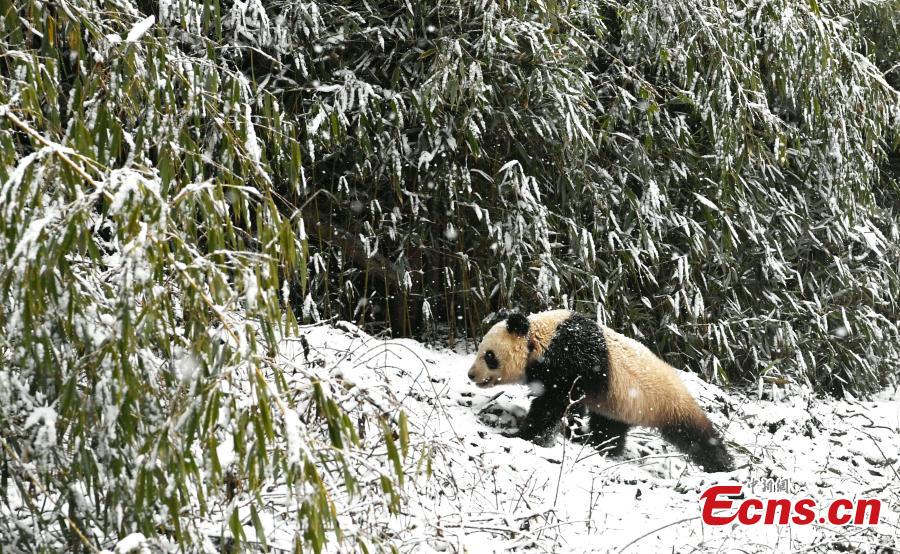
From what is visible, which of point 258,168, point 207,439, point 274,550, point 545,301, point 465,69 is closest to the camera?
point 207,439

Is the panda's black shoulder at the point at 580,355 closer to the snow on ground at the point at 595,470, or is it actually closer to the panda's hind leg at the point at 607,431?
the panda's hind leg at the point at 607,431

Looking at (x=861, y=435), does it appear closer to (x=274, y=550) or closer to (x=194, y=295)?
(x=274, y=550)

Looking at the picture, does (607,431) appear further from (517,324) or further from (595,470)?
(517,324)

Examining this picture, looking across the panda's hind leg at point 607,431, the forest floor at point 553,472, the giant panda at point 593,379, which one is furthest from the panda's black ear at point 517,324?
the panda's hind leg at point 607,431

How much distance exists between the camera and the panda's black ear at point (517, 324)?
4453mm

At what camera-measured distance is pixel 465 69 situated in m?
4.46

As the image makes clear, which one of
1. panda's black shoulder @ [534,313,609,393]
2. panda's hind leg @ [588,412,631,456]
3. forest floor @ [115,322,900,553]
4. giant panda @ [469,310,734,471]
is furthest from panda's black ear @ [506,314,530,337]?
panda's hind leg @ [588,412,631,456]

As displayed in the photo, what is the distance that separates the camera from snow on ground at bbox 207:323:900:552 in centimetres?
292

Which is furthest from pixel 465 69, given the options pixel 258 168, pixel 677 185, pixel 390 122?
pixel 258 168

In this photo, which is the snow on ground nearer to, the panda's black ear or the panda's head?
the panda's head

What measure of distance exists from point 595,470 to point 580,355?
2.19 feet

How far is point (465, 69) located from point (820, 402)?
11.2 feet

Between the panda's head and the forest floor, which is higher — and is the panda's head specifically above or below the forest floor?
above

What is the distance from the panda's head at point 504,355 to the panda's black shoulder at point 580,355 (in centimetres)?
15
